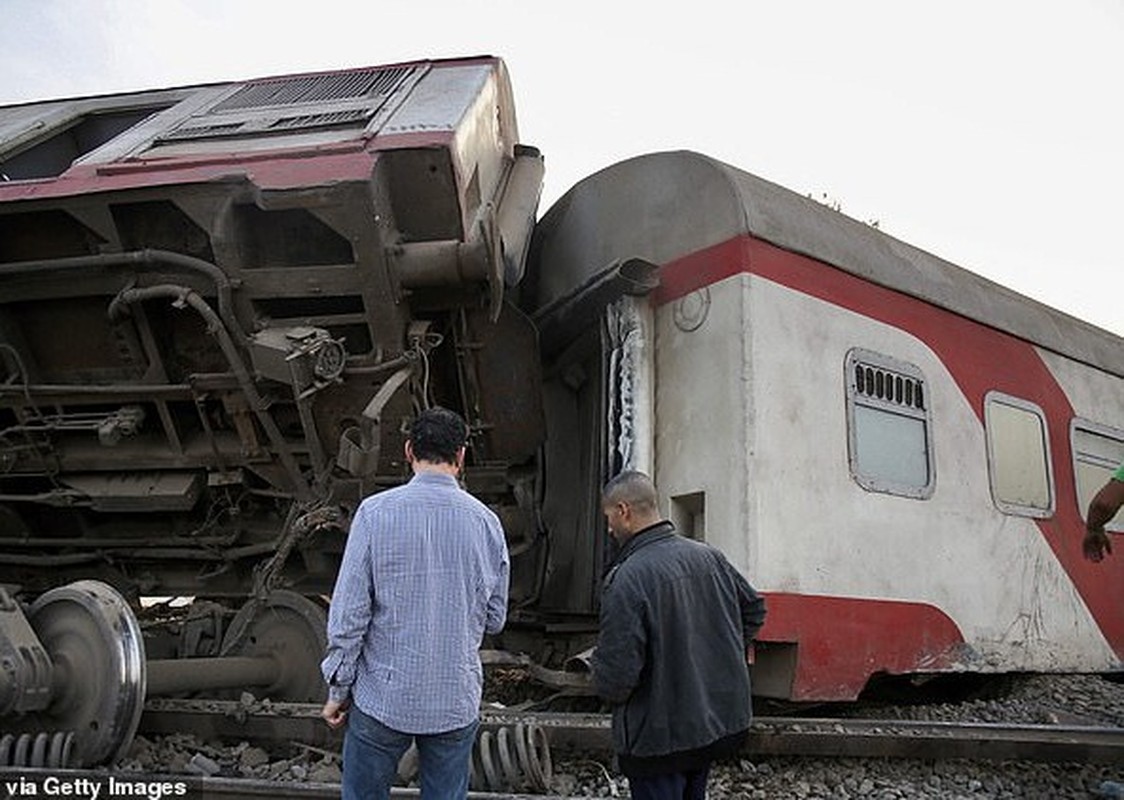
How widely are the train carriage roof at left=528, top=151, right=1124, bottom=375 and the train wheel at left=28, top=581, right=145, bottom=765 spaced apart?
2.93 m

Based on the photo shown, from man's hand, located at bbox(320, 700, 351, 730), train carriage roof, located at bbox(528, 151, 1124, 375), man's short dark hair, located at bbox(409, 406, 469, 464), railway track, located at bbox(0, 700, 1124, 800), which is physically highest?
train carriage roof, located at bbox(528, 151, 1124, 375)

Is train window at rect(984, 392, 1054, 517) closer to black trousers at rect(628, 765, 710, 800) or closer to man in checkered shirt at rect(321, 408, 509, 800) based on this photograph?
black trousers at rect(628, 765, 710, 800)

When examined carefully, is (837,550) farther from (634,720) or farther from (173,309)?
(173,309)

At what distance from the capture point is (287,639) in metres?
4.61

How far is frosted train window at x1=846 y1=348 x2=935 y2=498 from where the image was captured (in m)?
5.07

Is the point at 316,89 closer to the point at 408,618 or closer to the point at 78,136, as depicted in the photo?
the point at 78,136

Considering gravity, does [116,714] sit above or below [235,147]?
below

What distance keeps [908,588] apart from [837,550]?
A: 59 centimetres

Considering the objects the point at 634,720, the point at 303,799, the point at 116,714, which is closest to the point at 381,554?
the point at 634,720

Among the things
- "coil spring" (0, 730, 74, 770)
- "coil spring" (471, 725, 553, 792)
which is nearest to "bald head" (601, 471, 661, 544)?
"coil spring" (471, 725, 553, 792)

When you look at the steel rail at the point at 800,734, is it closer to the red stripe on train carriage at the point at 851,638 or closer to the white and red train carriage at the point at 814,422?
the red stripe on train carriage at the point at 851,638

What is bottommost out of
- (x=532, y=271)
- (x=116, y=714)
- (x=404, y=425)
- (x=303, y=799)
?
(x=303, y=799)

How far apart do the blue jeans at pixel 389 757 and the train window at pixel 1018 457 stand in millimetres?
4225

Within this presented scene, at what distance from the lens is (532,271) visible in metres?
6.23
